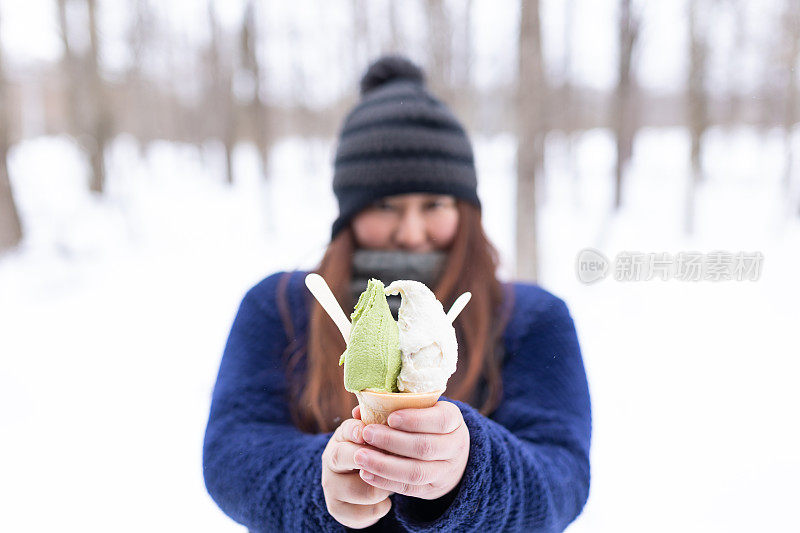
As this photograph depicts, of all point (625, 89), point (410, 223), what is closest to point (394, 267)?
point (410, 223)

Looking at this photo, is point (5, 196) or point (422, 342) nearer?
point (422, 342)

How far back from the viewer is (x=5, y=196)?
627cm

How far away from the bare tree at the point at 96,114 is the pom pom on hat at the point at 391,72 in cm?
980

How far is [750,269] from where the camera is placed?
3.21m

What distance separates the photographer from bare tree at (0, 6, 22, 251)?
5.86 metres

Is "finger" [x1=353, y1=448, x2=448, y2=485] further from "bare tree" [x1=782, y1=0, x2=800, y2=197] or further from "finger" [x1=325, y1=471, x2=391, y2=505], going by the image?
"bare tree" [x1=782, y1=0, x2=800, y2=197]

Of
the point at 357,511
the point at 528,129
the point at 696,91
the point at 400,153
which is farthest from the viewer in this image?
the point at 696,91

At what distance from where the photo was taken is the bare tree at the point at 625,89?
425 cm

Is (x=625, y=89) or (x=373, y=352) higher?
(x=625, y=89)

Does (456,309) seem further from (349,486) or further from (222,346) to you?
(222,346)

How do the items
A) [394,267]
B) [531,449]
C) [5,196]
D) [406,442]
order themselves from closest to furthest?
[406,442], [531,449], [394,267], [5,196]

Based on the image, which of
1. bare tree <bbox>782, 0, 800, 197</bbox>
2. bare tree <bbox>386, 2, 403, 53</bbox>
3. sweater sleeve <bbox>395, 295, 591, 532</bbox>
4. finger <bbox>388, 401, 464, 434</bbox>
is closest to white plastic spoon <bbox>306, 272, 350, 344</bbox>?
finger <bbox>388, 401, 464, 434</bbox>

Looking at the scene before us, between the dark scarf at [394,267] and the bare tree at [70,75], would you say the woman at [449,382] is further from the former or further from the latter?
the bare tree at [70,75]

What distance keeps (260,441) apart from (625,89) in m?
5.52
